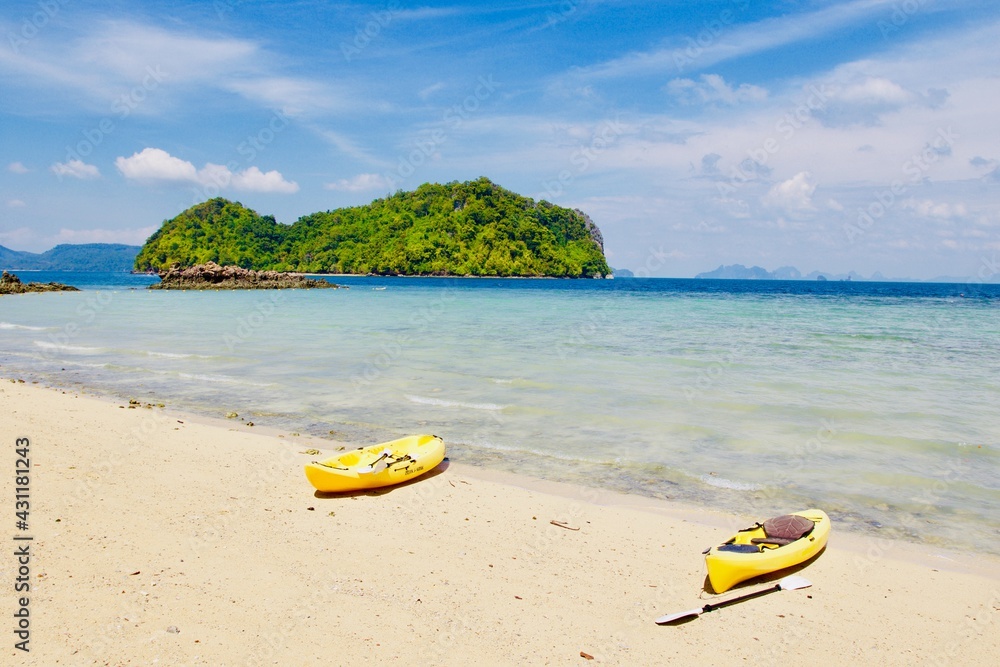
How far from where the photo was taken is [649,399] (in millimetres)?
13023

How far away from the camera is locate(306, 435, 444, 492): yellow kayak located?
702 cm

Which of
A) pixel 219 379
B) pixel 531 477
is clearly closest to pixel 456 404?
pixel 531 477

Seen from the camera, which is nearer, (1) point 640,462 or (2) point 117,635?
(2) point 117,635

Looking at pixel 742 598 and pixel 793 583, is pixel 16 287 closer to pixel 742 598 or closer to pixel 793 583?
pixel 742 598

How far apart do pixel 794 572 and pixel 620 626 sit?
2.14 meters

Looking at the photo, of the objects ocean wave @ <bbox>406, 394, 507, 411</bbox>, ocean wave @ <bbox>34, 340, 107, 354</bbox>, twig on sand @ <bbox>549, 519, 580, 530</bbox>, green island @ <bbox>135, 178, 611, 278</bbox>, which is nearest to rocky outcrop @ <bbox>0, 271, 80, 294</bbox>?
ocean wave @ <bbox>34, 340, 107, 354</bbox>

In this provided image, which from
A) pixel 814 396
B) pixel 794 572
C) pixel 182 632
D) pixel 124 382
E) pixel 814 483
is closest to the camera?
pixel 182 632

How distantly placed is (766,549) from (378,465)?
4.53 metres

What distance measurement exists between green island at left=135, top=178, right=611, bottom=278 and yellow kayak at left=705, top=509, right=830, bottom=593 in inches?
5996

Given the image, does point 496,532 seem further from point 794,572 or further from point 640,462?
point 640,462

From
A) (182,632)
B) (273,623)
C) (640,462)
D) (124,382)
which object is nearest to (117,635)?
(182,632)

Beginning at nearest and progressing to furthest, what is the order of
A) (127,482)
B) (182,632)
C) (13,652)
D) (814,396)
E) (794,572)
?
1. (13,652)
2. (182,632)
3. (794,572)
4. (127,482)
5. (814,396)

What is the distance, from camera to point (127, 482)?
718cm

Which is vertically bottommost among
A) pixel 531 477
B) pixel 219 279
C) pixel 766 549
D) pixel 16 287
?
pixel 531 477
